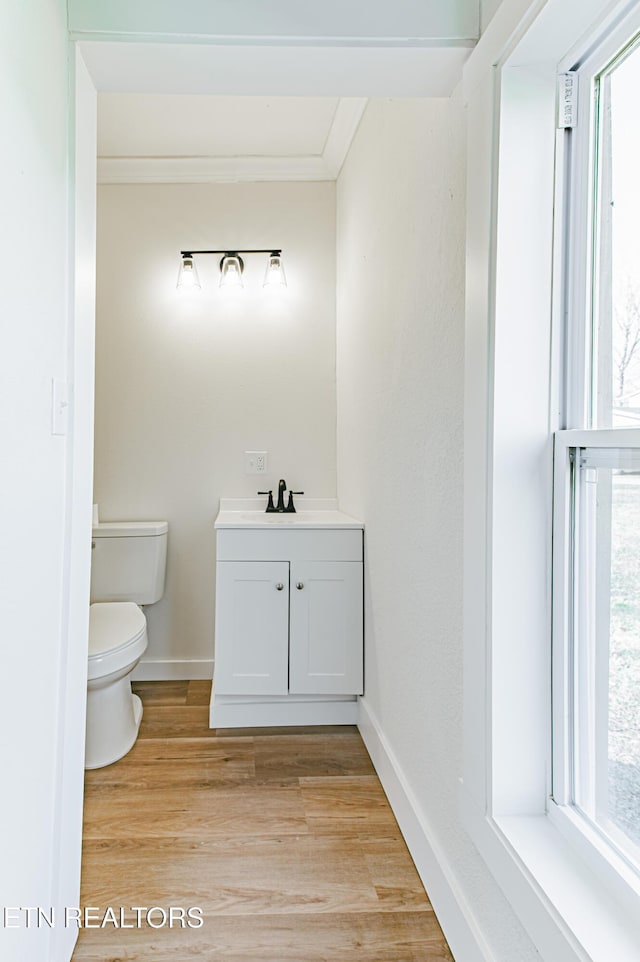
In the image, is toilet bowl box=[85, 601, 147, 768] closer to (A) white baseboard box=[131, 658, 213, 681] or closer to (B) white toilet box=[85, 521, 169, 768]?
(B) white toilet box=[85, 521, 169, 768]

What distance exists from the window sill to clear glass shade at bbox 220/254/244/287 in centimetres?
245

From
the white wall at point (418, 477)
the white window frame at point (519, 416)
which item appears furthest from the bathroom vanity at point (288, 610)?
the white window frame at point (519, 416)

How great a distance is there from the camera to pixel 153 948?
1.33 metres

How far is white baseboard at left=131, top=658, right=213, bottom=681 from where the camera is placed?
117 inches

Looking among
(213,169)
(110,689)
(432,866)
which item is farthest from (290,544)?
(213,169)

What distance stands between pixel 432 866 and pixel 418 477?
905 millimetres

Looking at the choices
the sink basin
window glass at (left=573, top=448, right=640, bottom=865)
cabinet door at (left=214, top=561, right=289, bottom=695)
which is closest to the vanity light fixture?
the sink basin

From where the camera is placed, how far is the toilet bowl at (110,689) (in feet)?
6.83

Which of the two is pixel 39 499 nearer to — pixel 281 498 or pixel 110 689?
pixel 110 689

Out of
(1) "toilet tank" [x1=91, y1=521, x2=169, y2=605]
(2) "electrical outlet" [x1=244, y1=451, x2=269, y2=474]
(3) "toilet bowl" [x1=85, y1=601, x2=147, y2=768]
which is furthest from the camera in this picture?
(2) "electrical outlet" [x1=244, y1=451, x2=269, y2=474]

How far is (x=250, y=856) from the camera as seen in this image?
1.64m

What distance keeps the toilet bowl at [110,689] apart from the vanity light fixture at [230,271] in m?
1.55

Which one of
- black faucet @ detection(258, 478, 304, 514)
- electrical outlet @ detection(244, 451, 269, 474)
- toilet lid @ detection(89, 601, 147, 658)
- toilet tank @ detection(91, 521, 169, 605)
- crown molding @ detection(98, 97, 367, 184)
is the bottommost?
toilet lid @ detection(89, 601, 147, 658)

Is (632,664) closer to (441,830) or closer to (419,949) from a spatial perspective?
(441,830)
